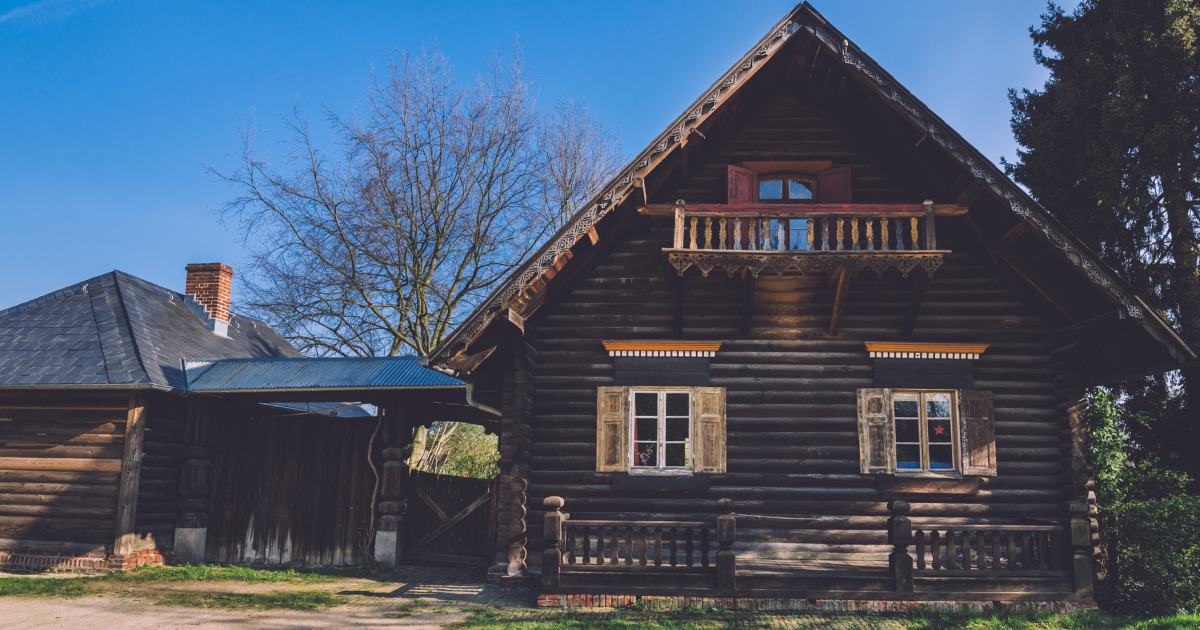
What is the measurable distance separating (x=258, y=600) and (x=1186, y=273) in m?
16.5

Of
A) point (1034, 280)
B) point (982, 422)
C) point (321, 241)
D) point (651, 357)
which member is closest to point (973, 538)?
point (982, 422)

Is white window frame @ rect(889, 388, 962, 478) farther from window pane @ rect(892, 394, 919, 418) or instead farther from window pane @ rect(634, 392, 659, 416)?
window pane @ rect(634, 392, 659, 416)

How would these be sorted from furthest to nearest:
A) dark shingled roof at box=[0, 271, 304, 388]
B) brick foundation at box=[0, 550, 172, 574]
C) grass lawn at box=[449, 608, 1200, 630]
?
dark shingled roof at box=[0, 271, 304, 388], brick foundation at box=[0, 550, 172, 574], grass lawn at box=[449, 608, 1200, 630]

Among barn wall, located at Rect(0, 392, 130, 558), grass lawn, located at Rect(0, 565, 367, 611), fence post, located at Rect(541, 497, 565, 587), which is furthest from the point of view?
barn wall, located at Rect(0, 392, 130, 558)

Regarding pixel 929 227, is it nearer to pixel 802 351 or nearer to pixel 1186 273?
pixel 802 351

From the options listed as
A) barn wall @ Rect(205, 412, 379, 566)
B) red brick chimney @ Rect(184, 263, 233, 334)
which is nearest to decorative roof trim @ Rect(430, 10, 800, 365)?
barn wall @ Rect(205, 412, 379, 566)

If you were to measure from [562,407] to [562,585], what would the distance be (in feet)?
8.61

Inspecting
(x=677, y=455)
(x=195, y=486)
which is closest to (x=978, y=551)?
(x=677, y=455)

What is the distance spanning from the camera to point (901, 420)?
10.7 metres

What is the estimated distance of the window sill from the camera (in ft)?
34.1

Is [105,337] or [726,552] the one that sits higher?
[105,337]

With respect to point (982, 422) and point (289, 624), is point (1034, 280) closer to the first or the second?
point (982, 422)

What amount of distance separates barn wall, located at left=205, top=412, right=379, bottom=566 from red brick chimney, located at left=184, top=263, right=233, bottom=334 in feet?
16.4

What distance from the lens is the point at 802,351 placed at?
1095 cm
